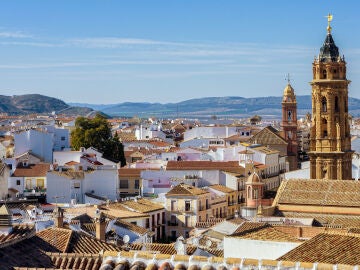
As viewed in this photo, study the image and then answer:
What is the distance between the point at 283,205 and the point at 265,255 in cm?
1939

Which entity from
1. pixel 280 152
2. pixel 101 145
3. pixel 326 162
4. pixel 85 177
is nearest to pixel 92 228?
pixel 85 177

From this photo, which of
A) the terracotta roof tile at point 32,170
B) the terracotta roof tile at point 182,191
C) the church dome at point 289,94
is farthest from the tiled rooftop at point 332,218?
the church dome at point 289,94

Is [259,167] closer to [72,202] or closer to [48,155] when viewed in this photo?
[48,155]

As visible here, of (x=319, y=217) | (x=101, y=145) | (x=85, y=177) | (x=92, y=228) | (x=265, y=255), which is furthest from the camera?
(x=101, y=145)

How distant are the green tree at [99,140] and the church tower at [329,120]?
20070 millimetres

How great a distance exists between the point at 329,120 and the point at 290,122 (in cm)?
2804

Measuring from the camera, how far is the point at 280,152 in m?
82.8

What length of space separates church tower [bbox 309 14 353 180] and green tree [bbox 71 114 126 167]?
20070mm

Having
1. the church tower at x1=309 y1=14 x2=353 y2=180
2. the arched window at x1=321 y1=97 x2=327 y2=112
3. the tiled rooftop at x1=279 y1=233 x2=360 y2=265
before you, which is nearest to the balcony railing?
the church tower at x1=309 y1=14 x2=353 y2=180

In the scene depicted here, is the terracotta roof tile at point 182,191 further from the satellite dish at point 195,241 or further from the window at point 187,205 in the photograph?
the satellite dish at point 195,241

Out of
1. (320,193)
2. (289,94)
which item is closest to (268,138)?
(289,94)

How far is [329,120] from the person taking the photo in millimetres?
59031

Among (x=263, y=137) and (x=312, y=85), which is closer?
(x=312, y=85)

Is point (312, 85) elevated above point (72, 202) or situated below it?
above
